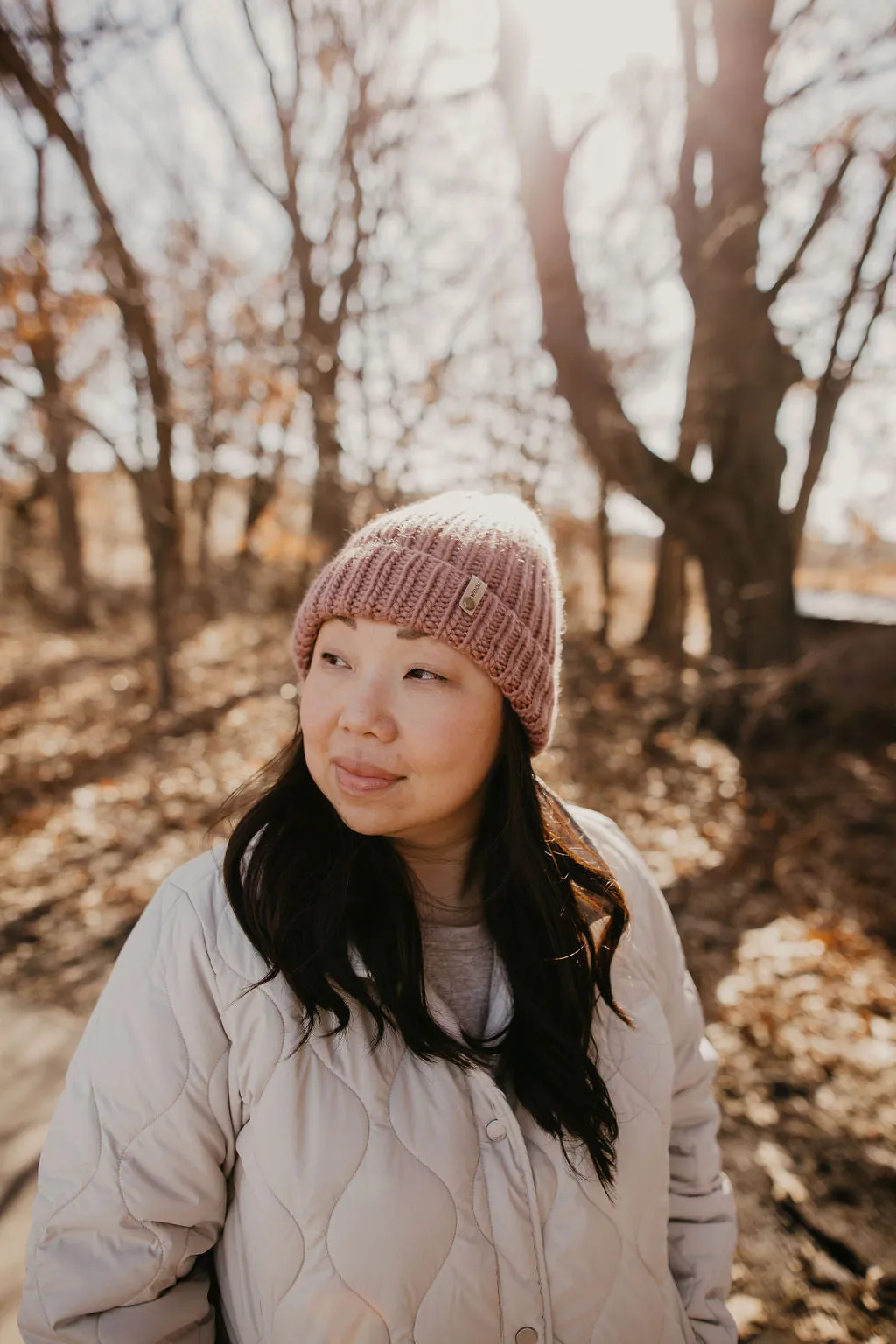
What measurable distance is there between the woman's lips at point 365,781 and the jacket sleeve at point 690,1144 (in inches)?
27.0

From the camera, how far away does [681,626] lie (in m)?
10.9

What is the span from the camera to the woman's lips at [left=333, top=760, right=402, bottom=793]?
4.39ft

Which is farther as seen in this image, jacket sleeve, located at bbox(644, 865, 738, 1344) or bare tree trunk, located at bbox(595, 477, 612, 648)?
bare tree trunk, located at bbox(595, 477, 612, 648)

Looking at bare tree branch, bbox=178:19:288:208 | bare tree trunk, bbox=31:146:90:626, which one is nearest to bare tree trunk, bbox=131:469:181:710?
bare tree trunk, bbox=31:146:90:626

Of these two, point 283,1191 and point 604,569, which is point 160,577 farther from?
point 604,569

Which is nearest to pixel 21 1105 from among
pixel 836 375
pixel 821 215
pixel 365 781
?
pixel 365 781

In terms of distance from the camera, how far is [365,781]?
134 centimetres

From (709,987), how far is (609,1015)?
250cm

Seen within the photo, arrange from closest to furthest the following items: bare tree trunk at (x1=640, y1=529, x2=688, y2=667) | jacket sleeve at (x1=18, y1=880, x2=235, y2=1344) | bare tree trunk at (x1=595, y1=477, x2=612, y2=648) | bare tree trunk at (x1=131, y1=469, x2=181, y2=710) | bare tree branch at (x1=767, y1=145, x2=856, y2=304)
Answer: jacket sleeve at (x1=18, y1=880, x2=235, y2=1344) < bare tree branch at (x1=767, y1=145, x2=856, y2=304) < bare tree trunk at (x1=131, y1=469, x2=181, y2=710) < bare tree trunk at (x1=640, y1=529, x2=688, y2=667) < bare tree trunk at (x1=595, y1=477, x2=612, y2=648)

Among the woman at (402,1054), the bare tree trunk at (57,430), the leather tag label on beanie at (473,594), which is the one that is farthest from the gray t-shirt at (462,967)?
the bare tree trunk at (57,430)

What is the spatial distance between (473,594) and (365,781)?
0.40 metres

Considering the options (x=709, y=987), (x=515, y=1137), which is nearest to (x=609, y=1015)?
(x=515, y=1137)

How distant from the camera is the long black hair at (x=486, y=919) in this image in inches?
53.3

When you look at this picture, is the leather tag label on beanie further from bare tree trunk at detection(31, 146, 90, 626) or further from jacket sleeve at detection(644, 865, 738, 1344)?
bare tree trunk at detection(31, 146, 90, 626)
